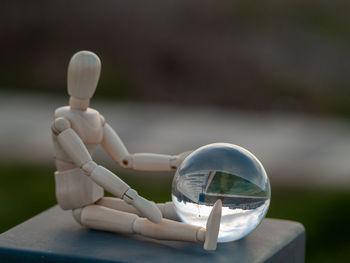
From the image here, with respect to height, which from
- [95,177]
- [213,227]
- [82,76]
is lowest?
[213,227]

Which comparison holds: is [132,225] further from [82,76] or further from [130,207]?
[82,76]

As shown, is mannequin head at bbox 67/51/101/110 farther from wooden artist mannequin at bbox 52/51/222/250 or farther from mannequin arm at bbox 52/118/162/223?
mannequin arm at bbox 52/118/162/223

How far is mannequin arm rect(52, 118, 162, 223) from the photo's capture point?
2447 mm

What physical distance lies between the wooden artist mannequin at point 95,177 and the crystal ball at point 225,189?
6cm

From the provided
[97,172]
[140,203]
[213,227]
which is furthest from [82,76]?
[213,227]

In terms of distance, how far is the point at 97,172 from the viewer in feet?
8.09

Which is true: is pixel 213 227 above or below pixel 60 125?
below

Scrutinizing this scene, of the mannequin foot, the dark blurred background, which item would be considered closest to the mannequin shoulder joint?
the mannequin foot

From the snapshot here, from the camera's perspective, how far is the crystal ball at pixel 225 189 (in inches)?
94.7

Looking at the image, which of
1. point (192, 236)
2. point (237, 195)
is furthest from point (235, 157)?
point (192, 236)

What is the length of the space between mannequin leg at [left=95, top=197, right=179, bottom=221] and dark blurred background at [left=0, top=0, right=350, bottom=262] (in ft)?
9.68

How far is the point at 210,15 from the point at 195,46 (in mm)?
799

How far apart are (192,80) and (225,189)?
7342mm

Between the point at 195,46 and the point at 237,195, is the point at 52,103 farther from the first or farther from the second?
the point at 237,195
